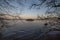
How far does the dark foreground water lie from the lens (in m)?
2.39

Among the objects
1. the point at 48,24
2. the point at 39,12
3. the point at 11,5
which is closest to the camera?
the point at 11,5

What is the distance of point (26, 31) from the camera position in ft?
8.57

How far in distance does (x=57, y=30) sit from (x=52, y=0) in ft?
2.65

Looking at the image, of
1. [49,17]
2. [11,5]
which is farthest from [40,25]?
[11,5]

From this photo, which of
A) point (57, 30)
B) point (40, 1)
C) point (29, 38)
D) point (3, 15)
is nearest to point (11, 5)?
point (3, 15)

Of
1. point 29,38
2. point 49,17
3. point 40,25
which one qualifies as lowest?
point 29,38

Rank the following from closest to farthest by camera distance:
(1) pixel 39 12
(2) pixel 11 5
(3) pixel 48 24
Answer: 1. (2) pixel 11 5
2. (1) pixel 39 12
3. (3) pixel 48 24

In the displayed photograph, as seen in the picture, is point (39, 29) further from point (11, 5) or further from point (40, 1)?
point (11, 5)

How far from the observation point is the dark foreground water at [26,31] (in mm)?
2389

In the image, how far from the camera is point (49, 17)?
8.42ft

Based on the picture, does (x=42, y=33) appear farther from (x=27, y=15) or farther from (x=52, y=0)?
(x=52, y=0)

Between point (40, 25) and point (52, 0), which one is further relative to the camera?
point (40, 25)

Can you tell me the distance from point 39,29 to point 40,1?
0.74 metres

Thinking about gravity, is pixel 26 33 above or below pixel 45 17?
below
